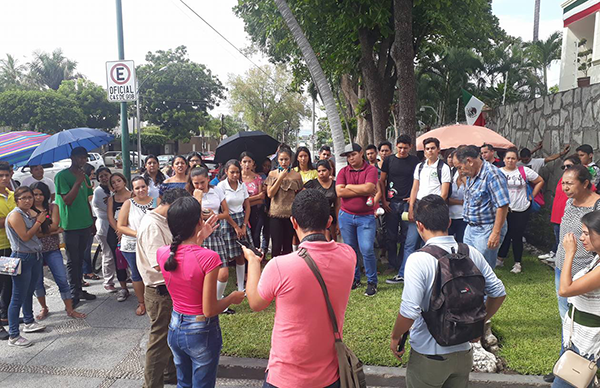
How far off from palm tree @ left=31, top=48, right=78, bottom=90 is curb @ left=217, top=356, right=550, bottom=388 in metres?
51.3

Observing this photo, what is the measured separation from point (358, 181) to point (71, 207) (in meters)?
3.68

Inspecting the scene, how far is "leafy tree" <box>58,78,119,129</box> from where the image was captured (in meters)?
36.0

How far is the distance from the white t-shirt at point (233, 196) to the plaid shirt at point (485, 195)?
108 inches

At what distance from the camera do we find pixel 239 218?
535 centimetres

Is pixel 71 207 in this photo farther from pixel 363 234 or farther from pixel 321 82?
pixel 321 82

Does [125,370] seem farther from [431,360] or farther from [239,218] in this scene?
[431,360]

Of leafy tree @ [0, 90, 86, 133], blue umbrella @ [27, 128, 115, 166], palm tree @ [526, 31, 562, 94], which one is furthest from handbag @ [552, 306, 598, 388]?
leafy tree @ [0, 90, 86, 133]

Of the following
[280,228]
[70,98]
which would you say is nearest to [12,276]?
[280,228]

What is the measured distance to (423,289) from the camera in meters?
2.21

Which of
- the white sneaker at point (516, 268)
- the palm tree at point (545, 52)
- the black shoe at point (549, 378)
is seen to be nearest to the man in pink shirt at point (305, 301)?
the black shoe at point (549, 378)

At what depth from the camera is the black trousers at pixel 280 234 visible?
577 centimetres

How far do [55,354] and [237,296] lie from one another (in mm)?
2733

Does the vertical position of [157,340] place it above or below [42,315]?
above

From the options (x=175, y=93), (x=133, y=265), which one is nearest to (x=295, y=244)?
(x=133, y=265)
